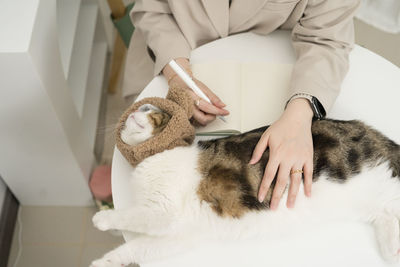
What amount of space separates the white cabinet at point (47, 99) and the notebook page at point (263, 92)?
54cm

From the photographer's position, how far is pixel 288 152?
816 millimetres

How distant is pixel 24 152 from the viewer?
1.28 m

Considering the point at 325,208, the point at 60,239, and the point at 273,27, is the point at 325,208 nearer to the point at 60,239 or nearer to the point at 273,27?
the point at 273,27

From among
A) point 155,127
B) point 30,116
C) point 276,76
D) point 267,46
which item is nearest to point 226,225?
point 155,127

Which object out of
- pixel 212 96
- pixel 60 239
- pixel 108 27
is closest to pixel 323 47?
pixel 212 96

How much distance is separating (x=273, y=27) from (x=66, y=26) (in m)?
0.80

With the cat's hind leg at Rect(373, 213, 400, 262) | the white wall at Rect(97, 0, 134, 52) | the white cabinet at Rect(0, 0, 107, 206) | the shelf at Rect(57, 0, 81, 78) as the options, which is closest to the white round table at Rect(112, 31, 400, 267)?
the cat's hind leg at Rect(373, 213, 400, 262)

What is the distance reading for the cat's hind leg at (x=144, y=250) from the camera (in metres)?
0.78

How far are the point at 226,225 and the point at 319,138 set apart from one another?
286 mm

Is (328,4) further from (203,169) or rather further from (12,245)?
(12,245)

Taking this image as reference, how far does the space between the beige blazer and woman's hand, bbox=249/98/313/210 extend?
0.08m

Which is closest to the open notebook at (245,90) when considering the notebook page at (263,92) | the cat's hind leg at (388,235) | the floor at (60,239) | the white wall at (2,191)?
the notebook page at (263,92)

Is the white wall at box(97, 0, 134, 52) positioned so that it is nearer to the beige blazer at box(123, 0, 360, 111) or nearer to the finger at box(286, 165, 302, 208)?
the beige blazer at box(123, 0, 360, 111)

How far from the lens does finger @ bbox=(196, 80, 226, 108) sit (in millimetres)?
886
